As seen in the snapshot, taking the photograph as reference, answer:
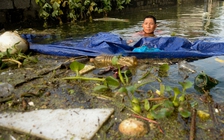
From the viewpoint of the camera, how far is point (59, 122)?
1.87m

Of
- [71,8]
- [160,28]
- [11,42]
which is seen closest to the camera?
[11,42]

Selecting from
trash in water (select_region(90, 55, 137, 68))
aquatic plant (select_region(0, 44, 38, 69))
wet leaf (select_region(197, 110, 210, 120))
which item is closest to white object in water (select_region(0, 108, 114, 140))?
wet leaf (select_region(197, 110, 210, 120))

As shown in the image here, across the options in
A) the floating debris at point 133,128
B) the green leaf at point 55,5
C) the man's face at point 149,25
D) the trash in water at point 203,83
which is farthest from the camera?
the green leaf at point 55,5

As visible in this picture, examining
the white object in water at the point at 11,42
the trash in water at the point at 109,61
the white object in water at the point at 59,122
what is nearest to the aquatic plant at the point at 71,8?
the white object in water at the point at 11,42

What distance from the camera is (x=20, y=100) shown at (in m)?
2.33

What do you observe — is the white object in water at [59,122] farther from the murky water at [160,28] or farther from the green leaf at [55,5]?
the green leaf at [55,5]

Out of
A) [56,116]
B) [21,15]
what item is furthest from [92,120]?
[21,15]

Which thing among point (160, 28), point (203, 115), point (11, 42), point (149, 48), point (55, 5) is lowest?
point (203, 115)

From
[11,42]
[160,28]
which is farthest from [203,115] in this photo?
[160,28]

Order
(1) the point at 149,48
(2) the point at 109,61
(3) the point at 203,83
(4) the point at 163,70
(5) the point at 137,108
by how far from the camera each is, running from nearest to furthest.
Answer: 1. (5) the point at 137,108
2. (3) the point at 203,83
3. (4) the point at 163,70
4. (2) the point at 109,61
5. (1) the point at 149,48

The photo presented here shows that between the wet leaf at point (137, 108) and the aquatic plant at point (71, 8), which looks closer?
the wet leaf at point (137, 108)

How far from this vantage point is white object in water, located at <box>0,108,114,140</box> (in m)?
1.71

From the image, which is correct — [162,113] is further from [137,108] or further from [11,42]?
[11,42]

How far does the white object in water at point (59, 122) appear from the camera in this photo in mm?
1708
